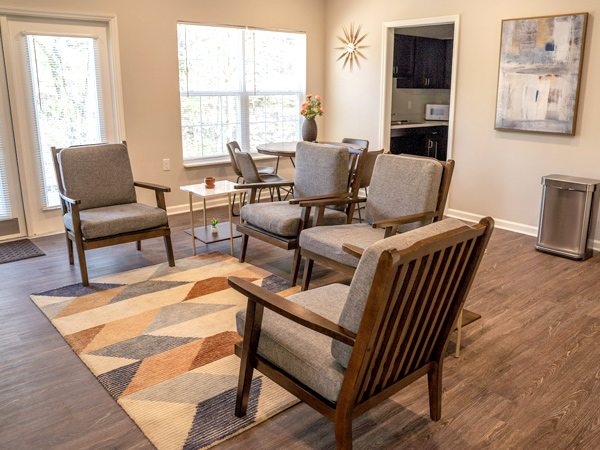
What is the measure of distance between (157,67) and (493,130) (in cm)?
341

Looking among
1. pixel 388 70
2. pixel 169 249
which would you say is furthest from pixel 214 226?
pixel 388 70

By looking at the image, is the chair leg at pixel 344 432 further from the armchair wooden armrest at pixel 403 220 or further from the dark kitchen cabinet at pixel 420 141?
the dark kitchen cabinet at pixel 420 141

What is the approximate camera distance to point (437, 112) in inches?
295

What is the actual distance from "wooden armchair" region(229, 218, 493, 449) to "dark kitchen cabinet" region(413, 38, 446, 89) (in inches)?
225

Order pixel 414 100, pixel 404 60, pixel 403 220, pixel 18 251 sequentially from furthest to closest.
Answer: pixel 414 100 → pixel 404 60 → pixel 18 251 → pixel 403 220

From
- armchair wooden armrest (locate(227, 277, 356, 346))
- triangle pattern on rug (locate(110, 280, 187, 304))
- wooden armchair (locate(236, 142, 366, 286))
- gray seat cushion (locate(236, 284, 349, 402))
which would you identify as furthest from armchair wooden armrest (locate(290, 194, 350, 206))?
armchair wooden armrest (locate(227, 277, 356, 346))

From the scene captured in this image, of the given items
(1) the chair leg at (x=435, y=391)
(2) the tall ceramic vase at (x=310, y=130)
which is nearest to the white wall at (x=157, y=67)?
(2) the tall ceramic vase at (x=310, y=130)

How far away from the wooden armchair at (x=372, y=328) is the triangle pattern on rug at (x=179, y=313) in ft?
3.39

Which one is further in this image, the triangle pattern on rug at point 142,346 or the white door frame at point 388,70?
the white door frame at point 388,70

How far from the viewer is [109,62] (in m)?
5.10

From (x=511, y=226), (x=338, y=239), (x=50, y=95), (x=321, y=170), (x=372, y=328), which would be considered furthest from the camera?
(x=511, y=226)

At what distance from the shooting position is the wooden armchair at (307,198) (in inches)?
144

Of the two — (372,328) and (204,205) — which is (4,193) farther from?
(372,328)

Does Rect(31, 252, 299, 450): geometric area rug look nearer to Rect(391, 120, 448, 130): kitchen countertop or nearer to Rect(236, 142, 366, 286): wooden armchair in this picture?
Rect(236, 142, 366, 286): wooden armchair
